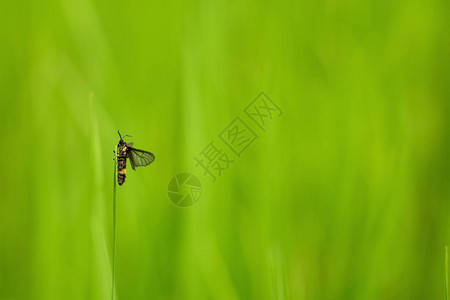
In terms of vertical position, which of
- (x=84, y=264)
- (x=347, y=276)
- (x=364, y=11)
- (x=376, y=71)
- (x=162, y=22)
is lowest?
(x=347, y=276)

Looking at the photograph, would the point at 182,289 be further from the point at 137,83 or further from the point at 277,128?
the point at 137,83

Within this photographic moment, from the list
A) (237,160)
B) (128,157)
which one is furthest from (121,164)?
(237,160)

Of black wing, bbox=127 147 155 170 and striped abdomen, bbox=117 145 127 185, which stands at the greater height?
black wing, bbox=127 147 155 170

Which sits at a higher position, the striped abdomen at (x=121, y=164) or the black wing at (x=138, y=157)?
the black wing at (x=138, y=157)

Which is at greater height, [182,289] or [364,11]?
[364,11]

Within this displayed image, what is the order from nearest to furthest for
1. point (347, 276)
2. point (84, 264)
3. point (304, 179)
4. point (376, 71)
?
point (84, 264) → point (347, 276) → point (304, 179) → point (376, 71)

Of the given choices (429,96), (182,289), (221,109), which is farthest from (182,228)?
(429,96)
